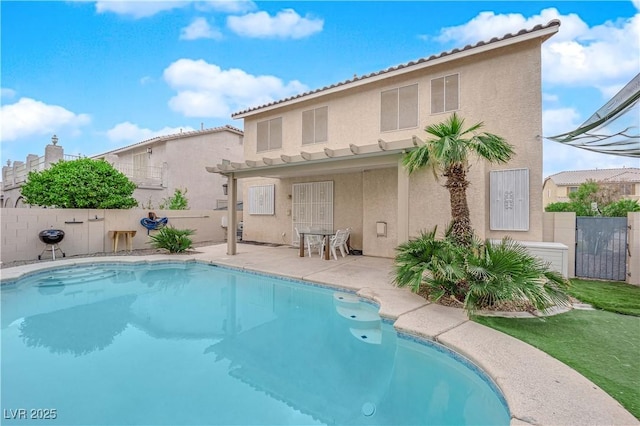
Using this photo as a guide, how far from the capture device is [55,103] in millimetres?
17938

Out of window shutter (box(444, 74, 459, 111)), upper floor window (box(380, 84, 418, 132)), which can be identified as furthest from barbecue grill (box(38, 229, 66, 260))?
window shutter (box(444, 74, 459, 111))

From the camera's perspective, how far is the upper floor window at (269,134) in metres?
15.2

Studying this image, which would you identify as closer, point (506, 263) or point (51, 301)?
point (506, 263)

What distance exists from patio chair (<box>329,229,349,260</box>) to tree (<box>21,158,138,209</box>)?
9.88 m

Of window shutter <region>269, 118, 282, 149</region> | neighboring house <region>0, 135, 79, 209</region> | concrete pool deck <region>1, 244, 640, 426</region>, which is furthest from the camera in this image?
neighboring house <region>0, 135, 79, 209</region>

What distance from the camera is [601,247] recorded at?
8.77 meters

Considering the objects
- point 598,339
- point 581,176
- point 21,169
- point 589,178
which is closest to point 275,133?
point 598,339

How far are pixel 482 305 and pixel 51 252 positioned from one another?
49.8 feet


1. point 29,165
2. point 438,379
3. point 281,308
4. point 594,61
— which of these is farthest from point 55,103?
point 594,61

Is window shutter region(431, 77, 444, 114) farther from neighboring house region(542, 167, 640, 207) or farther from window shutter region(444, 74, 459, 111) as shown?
neighboring house region(542, 167, 640, 207)

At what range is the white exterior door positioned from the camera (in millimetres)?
14344

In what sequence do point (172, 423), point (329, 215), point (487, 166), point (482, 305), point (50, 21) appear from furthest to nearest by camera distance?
point (329, 215), point (50, 21), point (487, 166), point (482, 305), point (172, 423)

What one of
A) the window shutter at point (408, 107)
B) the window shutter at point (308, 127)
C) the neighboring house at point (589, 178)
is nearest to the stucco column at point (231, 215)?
the window shutter at point (308, 127)

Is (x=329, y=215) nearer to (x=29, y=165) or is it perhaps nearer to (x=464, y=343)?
(x=464, y=343)
